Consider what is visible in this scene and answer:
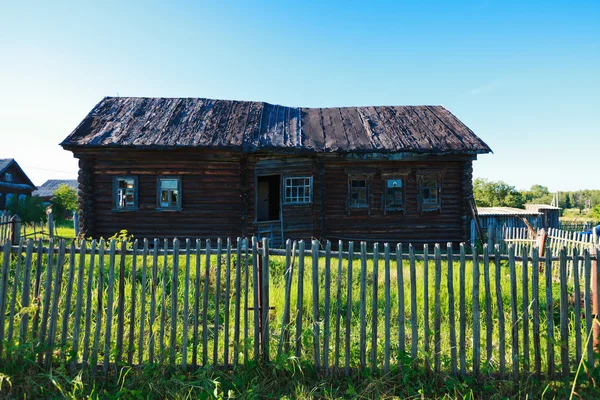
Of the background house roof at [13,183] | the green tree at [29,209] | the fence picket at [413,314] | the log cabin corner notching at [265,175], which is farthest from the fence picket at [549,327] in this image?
the background house roof at [13,183]

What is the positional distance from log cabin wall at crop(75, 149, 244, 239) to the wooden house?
75.4ft

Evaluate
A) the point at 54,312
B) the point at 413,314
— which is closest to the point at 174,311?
the point at 54,312

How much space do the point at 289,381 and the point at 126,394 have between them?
5.27 feet

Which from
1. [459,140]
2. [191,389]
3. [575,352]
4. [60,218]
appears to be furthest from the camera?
[60,218]

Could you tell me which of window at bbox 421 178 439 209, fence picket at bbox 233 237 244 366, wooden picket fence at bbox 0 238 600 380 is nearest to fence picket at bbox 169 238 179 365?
wooden picket fence at bbox 0 238 600 380

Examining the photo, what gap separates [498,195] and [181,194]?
37.8m

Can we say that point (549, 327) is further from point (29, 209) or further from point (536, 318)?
point (29, 209)

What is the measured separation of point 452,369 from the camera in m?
3.59

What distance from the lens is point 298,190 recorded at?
39.7 ft

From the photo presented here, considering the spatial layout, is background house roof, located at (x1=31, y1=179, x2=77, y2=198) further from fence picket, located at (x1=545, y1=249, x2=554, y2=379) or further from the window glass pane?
fence picket, located at (x1=545, y1=249, x2=554, y2=379)

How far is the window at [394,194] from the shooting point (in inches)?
485

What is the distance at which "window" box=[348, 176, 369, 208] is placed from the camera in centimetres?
1225

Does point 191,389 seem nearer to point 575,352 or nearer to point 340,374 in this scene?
point 340,374

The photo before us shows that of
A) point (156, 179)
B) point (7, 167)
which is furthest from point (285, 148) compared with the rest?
point (7, 167)
